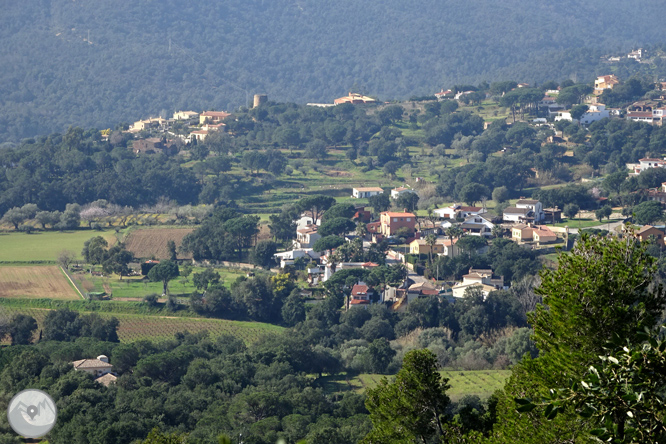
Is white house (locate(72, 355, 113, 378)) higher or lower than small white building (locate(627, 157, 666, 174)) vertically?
lower

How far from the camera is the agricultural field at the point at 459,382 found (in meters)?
32.3

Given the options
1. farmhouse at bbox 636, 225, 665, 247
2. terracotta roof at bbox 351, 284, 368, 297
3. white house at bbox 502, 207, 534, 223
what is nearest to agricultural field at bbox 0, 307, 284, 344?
terracotta roof at bbox 351, 284, 368, 297

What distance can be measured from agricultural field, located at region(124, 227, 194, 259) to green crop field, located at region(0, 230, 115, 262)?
4.61ft

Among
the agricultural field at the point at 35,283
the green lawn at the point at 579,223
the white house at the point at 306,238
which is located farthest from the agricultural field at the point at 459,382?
the green lawn at the point at 579,223

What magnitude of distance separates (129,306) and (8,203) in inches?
1085

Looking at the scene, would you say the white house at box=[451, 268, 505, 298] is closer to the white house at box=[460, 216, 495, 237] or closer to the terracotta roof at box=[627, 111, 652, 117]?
the white house at box=[460, 216, 495, 237]

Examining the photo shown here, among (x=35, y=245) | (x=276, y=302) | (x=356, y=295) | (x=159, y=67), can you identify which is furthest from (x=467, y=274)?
(x=159, y=67)

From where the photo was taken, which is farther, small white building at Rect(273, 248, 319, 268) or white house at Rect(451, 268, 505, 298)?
small white building at Rect(273, 248, 319, 268)

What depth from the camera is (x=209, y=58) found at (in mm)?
190875

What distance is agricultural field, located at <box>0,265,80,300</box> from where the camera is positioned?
4581 centimetres

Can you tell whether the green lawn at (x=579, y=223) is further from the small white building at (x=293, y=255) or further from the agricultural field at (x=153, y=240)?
the agricultural field at (x=153, y=240)

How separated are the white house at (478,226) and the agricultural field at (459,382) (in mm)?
20413

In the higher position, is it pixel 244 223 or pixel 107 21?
pixel 107 21

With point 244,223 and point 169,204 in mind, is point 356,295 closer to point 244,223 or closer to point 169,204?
point 244,223
